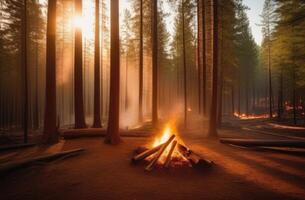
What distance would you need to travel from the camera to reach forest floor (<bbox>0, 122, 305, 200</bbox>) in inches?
229

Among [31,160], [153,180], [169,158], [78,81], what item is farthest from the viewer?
[78,81]

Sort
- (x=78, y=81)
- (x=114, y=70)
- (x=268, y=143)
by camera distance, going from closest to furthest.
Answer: (x=268, y=143)
(x=114, y=70)
(x=78, y=81)

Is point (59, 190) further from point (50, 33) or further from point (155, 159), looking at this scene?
point (50, 33)

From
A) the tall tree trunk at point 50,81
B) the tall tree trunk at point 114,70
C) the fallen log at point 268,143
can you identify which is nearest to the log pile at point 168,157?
the tall tree trunk at point 114,70

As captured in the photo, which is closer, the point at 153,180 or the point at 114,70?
the point at 153,180

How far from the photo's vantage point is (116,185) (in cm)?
648

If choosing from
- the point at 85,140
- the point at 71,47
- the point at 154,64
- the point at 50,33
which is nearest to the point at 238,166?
the point at 85,140

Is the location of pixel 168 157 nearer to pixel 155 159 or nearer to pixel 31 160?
pixel 155 159

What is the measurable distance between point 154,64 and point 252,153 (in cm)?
→ 1190

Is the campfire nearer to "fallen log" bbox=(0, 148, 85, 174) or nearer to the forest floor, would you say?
the forest floor

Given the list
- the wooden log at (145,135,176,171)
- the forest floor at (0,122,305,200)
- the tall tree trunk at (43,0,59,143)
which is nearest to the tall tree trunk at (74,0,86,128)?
the tall tree trunk at (43,0,59,143)

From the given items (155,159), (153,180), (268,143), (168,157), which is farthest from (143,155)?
(268,143)

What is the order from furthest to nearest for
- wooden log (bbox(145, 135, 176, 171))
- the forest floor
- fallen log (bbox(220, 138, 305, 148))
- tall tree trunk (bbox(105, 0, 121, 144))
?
tall tree trunk (bbox(105, 0, 121, 144))
fallen log (bbox(220, 138, 305, 148))
wooden log (bbox(145, 135, 176, 171))
the forest floor

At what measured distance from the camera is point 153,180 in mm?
6840
